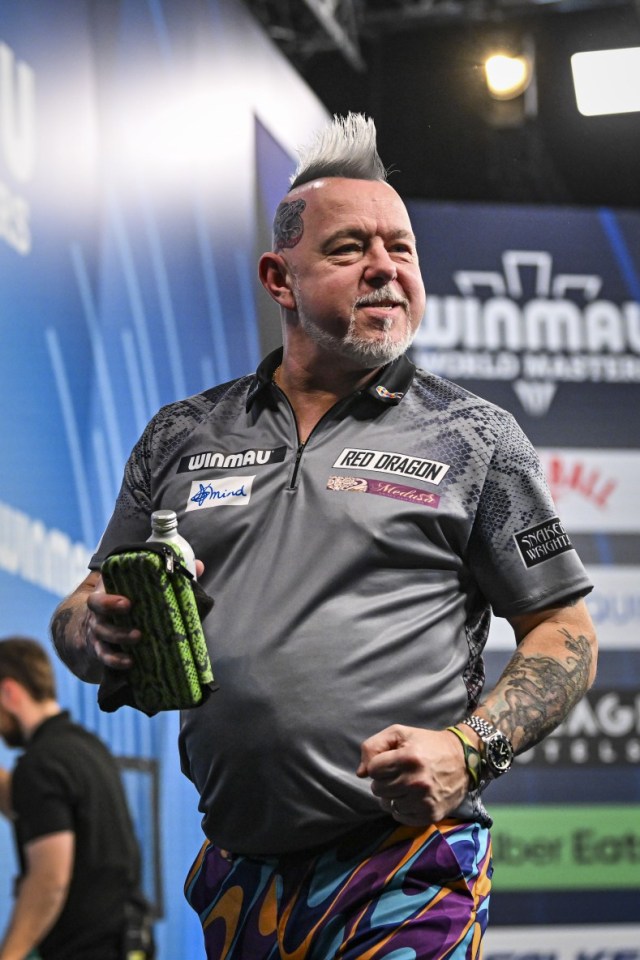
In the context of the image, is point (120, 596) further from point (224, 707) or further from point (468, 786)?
point (468, 786)

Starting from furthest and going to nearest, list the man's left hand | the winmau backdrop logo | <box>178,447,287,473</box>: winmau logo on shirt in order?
the winmau backdrop logo < <box>178,447,287,473</box>: winmau logo on shirt < the man's left hand

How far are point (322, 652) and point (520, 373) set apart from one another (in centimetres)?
438

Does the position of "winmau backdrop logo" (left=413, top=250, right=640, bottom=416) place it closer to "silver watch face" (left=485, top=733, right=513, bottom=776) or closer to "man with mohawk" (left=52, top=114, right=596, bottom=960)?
"man with mohawk" (left=52, top=114, right=596, bottom=960)

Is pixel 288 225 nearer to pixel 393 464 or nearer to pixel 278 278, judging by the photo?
pixel 278 278

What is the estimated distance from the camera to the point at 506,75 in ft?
20.5

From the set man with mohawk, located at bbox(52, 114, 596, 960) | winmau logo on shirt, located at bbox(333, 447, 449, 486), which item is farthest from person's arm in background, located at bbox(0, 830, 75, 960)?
winmau logo on shirt, located at bbox(333, 447, 449, 486)

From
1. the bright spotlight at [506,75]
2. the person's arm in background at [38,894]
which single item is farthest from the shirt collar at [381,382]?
the bright spotlight at [506,75]

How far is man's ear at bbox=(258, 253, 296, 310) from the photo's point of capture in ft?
6.77

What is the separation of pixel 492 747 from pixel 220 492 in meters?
0.52

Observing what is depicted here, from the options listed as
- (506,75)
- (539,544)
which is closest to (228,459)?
(539,544)

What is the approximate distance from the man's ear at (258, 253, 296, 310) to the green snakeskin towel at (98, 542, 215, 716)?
1.99 ft

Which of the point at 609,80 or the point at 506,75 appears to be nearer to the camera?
the point at 609,80

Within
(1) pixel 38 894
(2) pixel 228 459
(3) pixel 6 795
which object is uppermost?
(2) pixel 228 459

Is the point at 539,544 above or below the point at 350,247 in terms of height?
below
